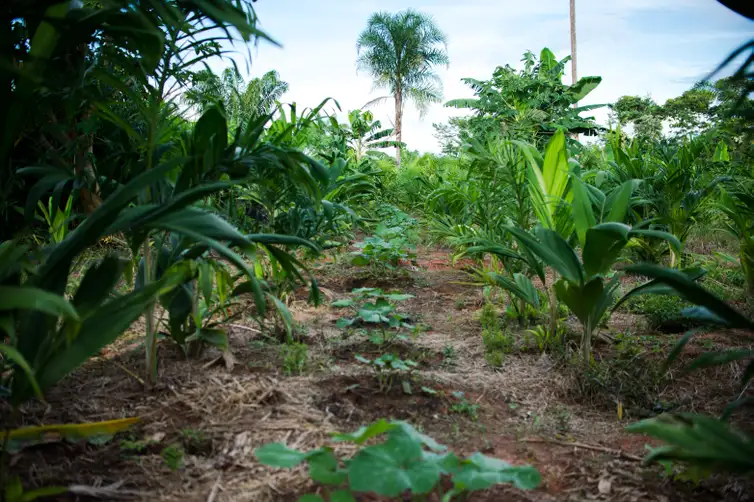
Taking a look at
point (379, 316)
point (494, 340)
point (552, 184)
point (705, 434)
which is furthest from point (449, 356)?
point (705, 434)

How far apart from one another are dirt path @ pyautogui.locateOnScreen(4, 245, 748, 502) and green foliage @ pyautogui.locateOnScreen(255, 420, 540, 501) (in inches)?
9.9

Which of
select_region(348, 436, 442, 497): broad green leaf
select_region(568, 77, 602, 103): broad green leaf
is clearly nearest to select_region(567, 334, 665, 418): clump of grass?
Answer: select_region(348, 436, 442, 497): broad green leaf

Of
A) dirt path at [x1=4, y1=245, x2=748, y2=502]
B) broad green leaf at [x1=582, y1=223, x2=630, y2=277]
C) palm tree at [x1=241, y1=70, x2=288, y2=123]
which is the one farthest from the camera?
palm tree at [x1=241, y1=70, x2=288, y2=123]

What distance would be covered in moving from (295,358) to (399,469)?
3.51ft

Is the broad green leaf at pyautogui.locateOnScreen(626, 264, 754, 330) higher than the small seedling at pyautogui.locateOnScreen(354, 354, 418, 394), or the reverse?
the broad green leaf at pyautogui.locateOnScreen(626, 264, 754, 330)

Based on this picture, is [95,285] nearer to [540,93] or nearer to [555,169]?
[555,169]

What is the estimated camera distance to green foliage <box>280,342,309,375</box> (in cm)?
195

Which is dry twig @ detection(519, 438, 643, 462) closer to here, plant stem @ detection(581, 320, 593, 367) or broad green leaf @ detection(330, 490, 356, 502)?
plant stem @ detection(581, 320, 593, 367)

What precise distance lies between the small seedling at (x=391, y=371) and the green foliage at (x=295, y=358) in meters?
0.24

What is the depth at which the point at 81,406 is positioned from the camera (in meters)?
1.62

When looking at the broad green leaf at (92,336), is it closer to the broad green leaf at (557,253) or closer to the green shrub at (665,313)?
the broad green leaf at (557,253)

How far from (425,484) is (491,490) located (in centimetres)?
42

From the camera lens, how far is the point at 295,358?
1.99 m

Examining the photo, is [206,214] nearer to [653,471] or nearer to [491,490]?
[491,490]
